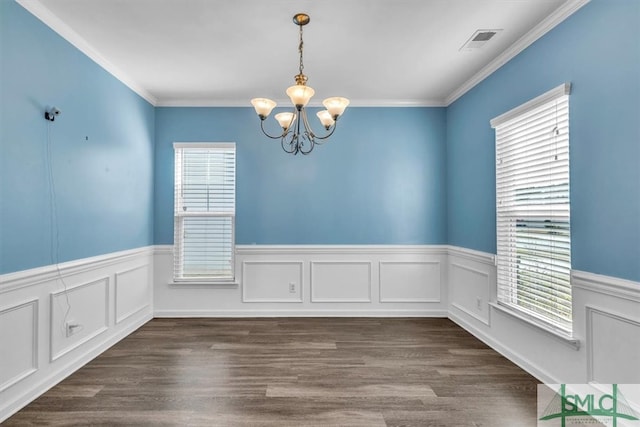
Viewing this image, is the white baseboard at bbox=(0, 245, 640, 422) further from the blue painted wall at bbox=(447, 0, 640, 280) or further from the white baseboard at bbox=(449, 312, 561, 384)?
the blue painted wall at bbox=(447, 0, 640, 280)

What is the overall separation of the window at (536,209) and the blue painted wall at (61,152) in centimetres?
355

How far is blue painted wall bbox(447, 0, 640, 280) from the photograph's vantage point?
1893mm

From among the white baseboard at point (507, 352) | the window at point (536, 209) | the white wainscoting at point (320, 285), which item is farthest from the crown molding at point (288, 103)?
the white baseboard at point (507, 352)

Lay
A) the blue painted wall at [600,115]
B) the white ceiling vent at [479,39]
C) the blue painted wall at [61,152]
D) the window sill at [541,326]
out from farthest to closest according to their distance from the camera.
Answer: the white ceiling vent at [479,39], the window sill at [541,326], the blue painted wall at [61,152], the blue painted wall at [600,115]

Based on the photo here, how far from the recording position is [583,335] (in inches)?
87.3

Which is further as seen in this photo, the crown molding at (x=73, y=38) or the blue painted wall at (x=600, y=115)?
the crown molding at (x=73, y=38)

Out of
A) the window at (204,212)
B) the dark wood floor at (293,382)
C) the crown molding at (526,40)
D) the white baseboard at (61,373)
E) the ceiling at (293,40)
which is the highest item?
the ceiling at (293,40)

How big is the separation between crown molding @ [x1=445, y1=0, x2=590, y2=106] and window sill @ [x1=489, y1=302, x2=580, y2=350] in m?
2.15

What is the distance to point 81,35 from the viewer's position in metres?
2.74

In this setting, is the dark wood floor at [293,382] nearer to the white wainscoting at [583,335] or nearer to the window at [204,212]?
the white wainscoting at [583,335]

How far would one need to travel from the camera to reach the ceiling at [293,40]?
2.36 meters

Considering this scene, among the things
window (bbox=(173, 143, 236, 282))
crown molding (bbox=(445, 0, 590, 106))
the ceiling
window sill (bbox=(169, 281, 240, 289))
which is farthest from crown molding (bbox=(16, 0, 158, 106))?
crown molding (bbox=(445, 0, 590, 106))

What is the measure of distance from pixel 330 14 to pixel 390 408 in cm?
270

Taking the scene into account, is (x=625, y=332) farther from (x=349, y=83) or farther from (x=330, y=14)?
(x=349, y=83)
